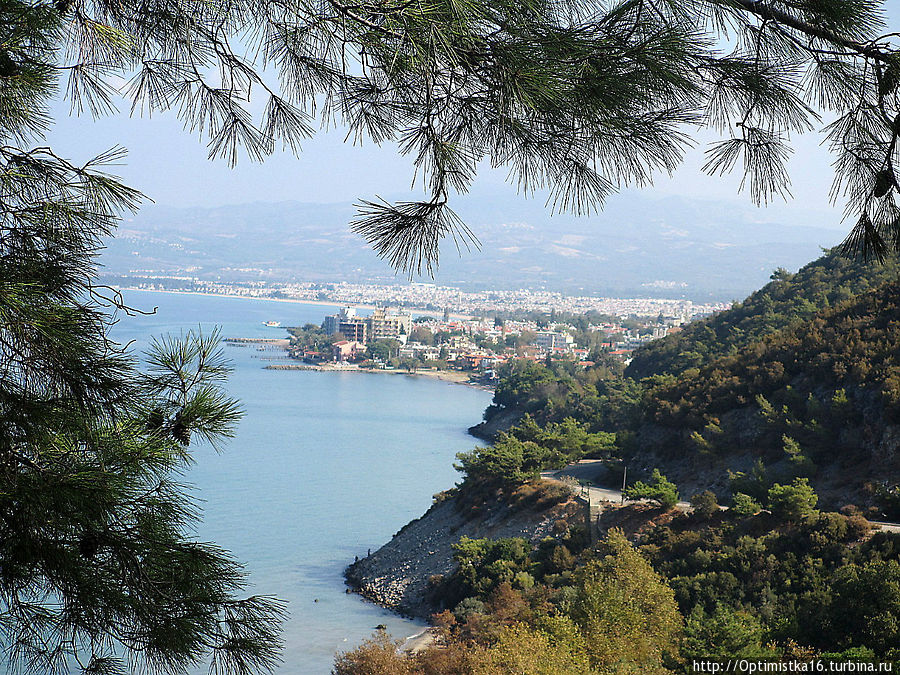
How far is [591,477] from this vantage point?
14.7 m

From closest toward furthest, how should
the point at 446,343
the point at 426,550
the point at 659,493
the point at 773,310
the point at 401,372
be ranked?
the point at 659,493 < the point at 426,550 < the point at 773,310 < the point at 401,372 < the point at 446,343

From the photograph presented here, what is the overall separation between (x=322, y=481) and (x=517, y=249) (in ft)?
428

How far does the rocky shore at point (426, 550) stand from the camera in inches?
468

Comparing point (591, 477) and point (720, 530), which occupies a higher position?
point (720, 530)

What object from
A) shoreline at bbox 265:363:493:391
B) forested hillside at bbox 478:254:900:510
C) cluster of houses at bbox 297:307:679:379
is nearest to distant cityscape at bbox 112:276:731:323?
cluster of houses at bbox 297:307:679:379

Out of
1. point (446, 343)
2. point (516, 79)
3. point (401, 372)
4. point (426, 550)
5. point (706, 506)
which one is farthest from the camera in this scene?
point (446, 343)

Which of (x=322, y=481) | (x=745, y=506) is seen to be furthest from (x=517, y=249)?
(x=745, y=506)

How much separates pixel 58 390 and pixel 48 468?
155mm

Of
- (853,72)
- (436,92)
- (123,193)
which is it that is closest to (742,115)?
(853,72)

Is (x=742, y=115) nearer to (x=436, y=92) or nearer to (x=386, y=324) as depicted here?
(x=436, y=92)

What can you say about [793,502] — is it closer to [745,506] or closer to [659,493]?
[745,506]

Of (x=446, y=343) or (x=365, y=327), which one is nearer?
(x=446, y=343)

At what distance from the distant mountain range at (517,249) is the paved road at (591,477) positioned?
73.7 m

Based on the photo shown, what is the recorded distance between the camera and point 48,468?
1.38 m
